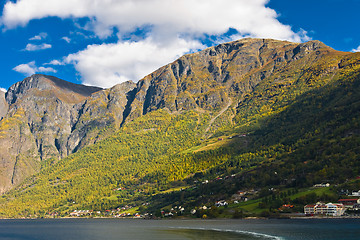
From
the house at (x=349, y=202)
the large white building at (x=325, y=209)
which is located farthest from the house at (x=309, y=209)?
the house at (x=349, y=202)

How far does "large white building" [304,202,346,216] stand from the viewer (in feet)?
477

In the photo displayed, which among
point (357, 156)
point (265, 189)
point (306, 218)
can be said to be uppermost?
point (357, 156)

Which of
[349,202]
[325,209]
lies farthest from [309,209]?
[349,202]

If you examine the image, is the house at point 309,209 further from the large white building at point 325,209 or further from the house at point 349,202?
the house at point 349,202

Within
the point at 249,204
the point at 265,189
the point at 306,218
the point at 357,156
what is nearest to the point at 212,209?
the point at 249,204

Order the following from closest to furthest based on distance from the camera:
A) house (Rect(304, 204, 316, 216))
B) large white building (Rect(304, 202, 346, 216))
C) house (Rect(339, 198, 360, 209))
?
house (Rect(339, 198, 360, 209)), large white building (Rect(304, 202, 346, 216)), house (Rect(304, 204, 316, 216))

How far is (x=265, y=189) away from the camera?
195m

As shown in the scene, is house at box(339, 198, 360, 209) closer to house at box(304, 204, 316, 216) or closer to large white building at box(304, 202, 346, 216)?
large white building at box(304, 202, 346, 216)

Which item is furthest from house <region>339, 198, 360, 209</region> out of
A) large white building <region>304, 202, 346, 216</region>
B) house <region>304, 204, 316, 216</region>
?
house <region>304, 204, 316, 216</region>

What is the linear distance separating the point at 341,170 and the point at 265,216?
5090 centimetres

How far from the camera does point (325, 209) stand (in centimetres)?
14825

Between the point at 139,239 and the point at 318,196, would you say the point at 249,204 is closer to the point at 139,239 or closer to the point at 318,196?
the point at 318,196

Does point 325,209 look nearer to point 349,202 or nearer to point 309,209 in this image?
point 309,209

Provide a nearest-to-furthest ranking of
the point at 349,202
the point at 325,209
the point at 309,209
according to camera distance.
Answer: the point at 349,202
the point at 325,209
the point at 309,209
